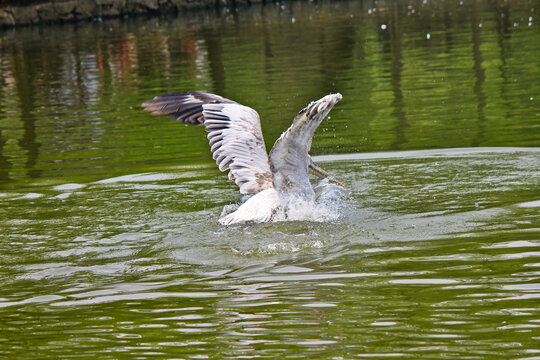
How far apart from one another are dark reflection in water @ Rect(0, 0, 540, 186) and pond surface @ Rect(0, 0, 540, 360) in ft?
0.27

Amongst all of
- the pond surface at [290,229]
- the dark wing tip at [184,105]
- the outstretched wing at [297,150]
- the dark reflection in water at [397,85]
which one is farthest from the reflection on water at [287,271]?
the dark reflection in water at [397,85]

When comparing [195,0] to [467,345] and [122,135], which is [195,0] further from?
[467,345]

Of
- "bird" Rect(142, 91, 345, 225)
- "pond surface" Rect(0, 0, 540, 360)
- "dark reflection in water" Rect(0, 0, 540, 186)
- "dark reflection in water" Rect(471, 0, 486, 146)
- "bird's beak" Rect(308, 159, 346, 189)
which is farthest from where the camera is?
"dark reflection in water" Rect(0, 0, 540, 186)

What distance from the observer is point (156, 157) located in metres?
10.5

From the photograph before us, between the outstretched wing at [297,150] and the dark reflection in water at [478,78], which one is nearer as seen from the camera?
the outstretched wing at [297,150]

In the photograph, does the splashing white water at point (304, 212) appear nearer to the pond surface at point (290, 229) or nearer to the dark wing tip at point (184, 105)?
the pond surface at point (290, 229)

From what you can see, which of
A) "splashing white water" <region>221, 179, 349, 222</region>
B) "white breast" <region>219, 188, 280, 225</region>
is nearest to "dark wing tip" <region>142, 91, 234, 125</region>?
"white breast" <region>219, 188, 280, 225</region>

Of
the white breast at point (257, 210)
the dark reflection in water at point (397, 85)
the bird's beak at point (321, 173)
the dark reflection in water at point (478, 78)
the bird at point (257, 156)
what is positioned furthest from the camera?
the dark reflection in water at point (397, 85)

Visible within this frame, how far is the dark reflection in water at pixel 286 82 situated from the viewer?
10.7 m

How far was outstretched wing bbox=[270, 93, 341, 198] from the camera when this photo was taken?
6355mm

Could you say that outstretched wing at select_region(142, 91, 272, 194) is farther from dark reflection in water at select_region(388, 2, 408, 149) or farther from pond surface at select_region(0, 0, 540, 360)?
dark reflection in water at select_region(388, 2, 408, 149)

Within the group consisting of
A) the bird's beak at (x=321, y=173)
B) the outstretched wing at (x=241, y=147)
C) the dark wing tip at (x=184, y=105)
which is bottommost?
the bird's beak at (x=321, y=173)

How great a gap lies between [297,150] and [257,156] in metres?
0.62

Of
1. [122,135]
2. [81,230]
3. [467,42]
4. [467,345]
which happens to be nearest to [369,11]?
[467,42]
